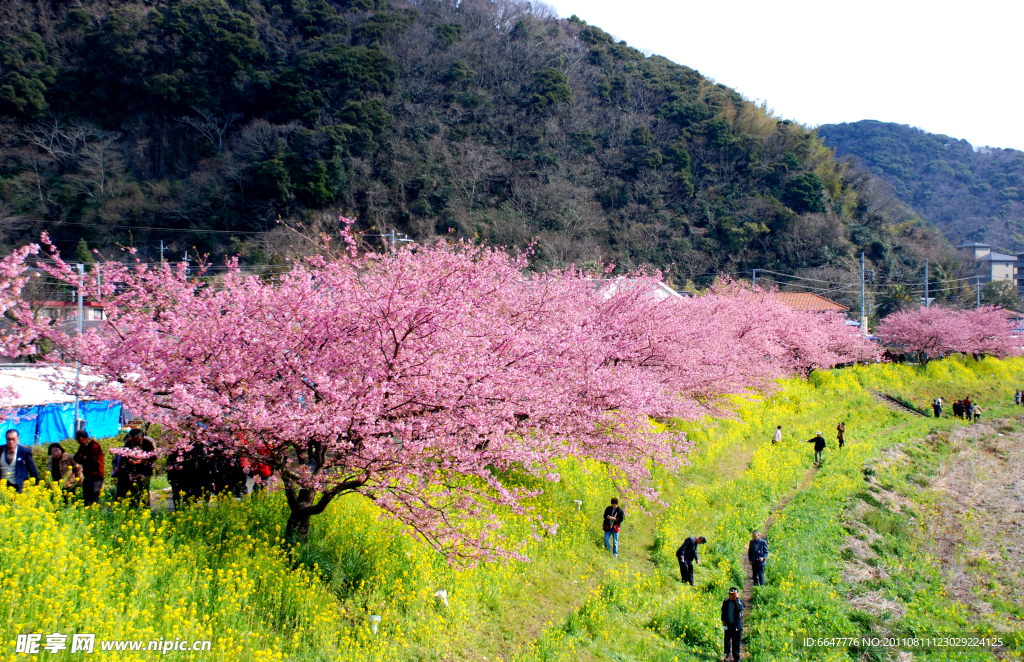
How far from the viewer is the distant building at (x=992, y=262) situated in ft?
261

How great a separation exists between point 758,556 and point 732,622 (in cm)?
248

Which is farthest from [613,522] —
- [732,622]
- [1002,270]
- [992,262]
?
[1002,270]

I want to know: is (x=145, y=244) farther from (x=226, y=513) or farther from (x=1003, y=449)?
(x=1003, y=449)

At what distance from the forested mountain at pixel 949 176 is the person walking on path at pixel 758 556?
4362 inches

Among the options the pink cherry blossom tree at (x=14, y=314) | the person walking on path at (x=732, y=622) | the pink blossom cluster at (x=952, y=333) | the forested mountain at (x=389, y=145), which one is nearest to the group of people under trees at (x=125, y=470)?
the pink cherry blossom tree at (x=14, y=314)

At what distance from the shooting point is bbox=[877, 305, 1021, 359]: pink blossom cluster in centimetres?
3969

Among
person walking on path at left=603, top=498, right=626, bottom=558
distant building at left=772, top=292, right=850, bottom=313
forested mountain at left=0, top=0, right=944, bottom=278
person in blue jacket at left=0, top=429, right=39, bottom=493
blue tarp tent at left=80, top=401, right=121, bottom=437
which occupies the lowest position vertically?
person walking on path at left=603, top=498, right=626, bottom=558

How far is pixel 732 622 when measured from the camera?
29.5ft

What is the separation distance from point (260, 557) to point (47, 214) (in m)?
44.6

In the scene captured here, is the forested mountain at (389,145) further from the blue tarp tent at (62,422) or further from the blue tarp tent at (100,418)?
the blue tarp tent at (62,422)

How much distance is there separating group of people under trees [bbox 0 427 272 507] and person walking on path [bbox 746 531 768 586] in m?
8.25

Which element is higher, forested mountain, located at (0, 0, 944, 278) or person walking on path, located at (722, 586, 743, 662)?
forested mountain, located at (0, 0, 944, 278)

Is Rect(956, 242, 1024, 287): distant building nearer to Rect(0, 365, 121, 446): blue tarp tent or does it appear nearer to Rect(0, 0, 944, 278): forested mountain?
Rect(0, 0, 944, 278): forested mountain

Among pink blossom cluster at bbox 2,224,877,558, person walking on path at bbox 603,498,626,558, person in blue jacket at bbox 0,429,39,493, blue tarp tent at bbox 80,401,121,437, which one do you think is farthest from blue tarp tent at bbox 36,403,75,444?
person walking on path at bbox 603,498,626,558
